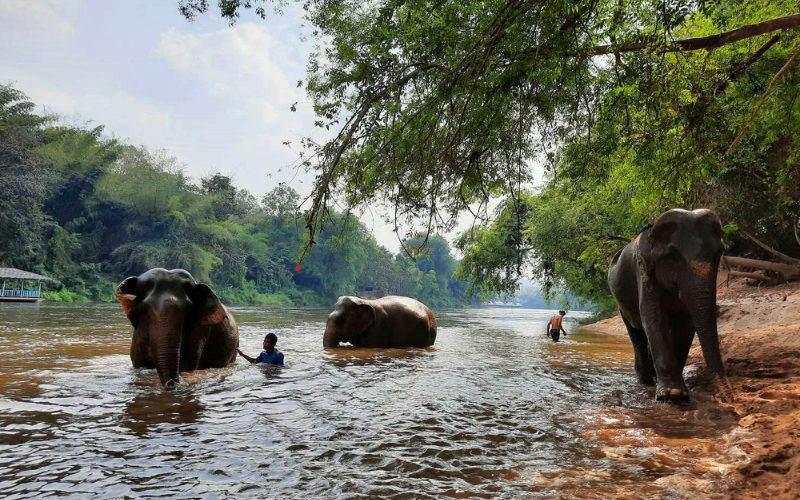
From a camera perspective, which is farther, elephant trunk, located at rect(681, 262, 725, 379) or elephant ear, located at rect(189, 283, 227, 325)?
elephant ear, located at rect(189, 283, 227, 325)

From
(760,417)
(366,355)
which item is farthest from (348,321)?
(760,417)

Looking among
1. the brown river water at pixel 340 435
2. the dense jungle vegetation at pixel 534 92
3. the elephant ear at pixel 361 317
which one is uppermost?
the dense jungle vegetation at pixel 534 92

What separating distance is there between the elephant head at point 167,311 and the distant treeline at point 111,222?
78.4 ft

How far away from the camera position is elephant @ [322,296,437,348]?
13188 millimetres

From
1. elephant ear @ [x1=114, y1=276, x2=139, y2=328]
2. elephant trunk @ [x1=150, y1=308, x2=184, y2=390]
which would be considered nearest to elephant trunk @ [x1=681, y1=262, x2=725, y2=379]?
elephant trunk @ [x1=150, y1=308, x2=184, y2=390]

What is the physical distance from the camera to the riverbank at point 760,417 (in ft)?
11.2

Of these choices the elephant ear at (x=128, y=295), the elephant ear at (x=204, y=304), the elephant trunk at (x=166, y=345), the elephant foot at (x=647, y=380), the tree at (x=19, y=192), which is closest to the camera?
the elephant trunk at (x=166, y=345)

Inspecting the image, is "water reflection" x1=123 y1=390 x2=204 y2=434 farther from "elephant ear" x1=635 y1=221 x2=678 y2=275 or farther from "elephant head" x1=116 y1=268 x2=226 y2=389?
"elephant ear" x1=635 y1=221 x2=678 y2=275

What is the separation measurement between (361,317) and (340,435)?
8365 millimetres

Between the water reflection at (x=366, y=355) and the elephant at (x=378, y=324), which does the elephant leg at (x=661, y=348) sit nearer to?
the water reflection at (x=366, y=355)

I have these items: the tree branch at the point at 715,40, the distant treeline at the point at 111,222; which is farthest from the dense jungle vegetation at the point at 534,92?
the distant treeline at the point at 111,222

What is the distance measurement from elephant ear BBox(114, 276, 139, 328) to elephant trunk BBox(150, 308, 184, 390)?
459 millimetres

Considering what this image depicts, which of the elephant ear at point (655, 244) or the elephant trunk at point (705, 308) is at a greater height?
the elephant ear at point (655, 244)

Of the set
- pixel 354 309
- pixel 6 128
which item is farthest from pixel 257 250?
pixel 354 309
